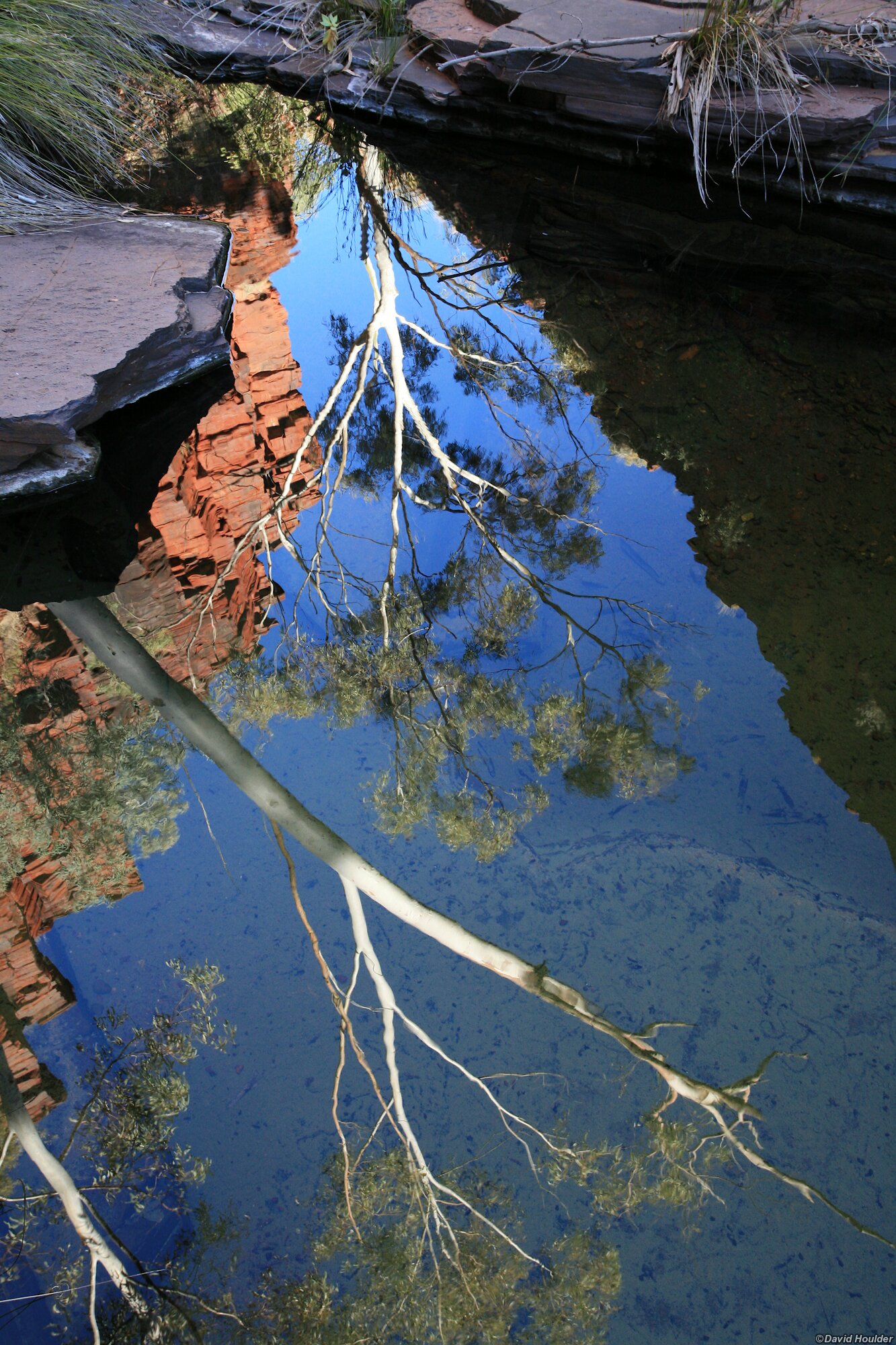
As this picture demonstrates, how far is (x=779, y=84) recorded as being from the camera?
3.46 m

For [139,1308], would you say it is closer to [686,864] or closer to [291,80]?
[686,864]

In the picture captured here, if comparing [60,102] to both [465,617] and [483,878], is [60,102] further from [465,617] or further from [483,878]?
[483,878]

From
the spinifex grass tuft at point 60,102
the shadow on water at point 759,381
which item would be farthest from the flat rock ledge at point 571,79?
the spinifex grass tuft at point 60,102

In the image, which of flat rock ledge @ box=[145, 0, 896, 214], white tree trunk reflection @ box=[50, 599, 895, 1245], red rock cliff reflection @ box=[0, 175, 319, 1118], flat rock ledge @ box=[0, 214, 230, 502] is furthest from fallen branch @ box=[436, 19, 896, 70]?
white tree trunk reflection @ box=[50, 599, 895, 1245]

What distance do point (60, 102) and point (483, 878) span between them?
3.49 m

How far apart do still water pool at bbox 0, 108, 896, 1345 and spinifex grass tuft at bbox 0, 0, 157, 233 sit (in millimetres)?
1302

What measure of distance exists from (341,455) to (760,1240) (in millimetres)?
2004

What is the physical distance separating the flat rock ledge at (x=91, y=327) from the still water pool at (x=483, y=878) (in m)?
0.20

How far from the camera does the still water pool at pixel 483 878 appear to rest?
132cm

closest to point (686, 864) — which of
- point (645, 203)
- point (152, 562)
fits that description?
point (152, 562)

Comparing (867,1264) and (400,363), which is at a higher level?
(400,363)

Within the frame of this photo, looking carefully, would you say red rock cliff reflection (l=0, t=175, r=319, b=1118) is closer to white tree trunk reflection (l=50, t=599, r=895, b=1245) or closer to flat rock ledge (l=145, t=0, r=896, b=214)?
white tree trunk reflection (l=50, t=599, r=895, b=1245)

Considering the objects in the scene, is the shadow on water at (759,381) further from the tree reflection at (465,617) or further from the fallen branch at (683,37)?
the fallen branch at (683,37)

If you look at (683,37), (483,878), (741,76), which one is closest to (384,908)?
(483,878)
